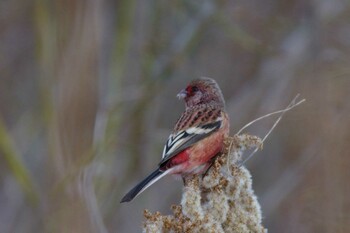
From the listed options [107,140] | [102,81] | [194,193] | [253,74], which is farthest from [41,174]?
[194,193]

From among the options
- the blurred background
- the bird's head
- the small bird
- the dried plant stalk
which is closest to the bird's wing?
the small bird

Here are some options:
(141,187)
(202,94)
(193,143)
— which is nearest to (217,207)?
(141,187)

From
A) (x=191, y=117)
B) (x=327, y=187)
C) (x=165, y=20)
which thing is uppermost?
(x=165, y=20)

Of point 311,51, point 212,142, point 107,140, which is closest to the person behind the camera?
point 212,142

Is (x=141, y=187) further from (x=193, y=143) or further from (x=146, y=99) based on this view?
(x=146, y=99)

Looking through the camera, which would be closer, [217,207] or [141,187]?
[217,207]

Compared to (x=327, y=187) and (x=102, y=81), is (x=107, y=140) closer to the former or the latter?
(x=102, y=81)

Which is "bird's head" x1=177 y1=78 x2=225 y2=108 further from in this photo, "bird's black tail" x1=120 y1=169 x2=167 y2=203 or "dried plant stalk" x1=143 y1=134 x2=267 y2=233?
"dried plant stalk" x1=143 y1=134 x2=267 y2=233
